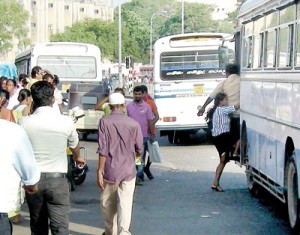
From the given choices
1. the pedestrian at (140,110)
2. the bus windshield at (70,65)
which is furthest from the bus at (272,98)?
the bus windshield at (70,65)

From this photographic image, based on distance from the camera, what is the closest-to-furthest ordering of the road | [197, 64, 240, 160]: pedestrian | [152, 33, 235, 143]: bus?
the road → [197, 64, 240, 160]: pedestrian → [152, 33, 235, 143]: bus

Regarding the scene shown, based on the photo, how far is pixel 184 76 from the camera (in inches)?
989

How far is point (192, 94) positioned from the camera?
24797mm

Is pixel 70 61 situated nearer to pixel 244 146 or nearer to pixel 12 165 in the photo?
pixel 244 146

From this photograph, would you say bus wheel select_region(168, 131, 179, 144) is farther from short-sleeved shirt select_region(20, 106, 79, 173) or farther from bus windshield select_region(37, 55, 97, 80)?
short-sleeved shirt select_region(20, 106, 79, 173)

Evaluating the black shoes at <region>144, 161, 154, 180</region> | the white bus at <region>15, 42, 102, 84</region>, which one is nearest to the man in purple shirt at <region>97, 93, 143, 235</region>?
the black shoes at <region>144, 161, 154, 180</region>

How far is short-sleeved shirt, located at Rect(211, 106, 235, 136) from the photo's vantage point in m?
15.0

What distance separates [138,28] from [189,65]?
99077 millimetres

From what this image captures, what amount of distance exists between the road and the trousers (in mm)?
963

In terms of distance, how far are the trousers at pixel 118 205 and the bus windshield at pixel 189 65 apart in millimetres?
14919

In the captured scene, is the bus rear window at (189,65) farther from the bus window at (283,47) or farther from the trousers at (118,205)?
the trousers at (118,205)

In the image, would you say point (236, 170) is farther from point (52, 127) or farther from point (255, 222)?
point (52, 127)

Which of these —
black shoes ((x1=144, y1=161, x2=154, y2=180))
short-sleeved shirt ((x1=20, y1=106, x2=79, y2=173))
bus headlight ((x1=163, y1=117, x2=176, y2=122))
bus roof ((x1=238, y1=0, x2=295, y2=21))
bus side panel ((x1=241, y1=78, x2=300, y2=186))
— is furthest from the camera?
bus headlight ((x1=163, y1=117, x2=176, y2=122))

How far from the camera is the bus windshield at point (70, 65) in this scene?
3148 centimetres
